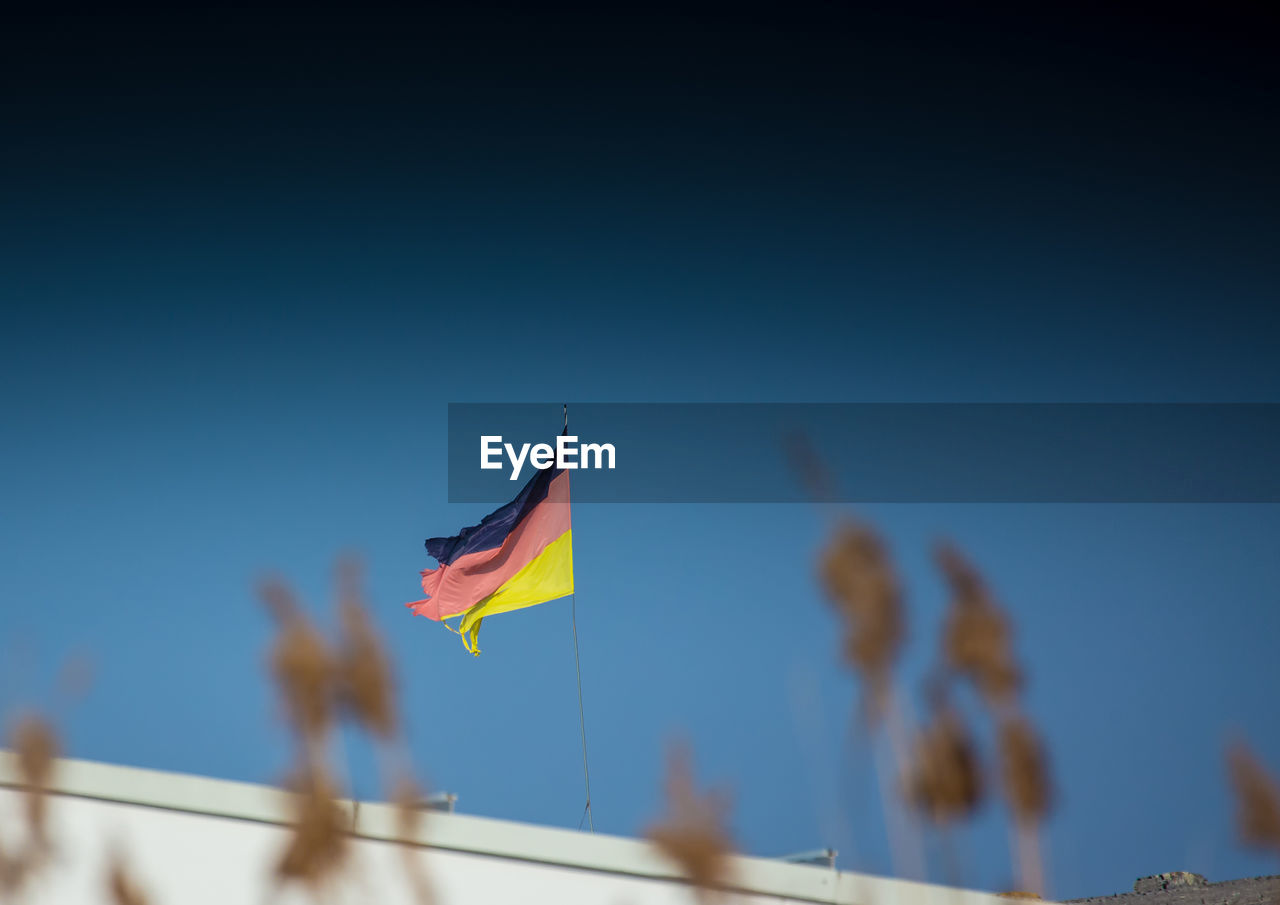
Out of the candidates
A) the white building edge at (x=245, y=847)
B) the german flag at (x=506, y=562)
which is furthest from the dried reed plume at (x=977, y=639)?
the german flag at (x=506, y=562)

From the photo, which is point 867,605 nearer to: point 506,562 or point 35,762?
point 35,762

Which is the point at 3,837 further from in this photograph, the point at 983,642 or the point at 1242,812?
the point at 1242,812

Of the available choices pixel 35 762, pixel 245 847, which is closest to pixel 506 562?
pixel 245 847

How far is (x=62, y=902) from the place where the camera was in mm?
6008

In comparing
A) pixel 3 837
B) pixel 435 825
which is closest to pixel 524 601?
pixel 435 825

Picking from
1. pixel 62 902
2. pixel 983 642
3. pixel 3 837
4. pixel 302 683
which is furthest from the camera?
pixel 62 902

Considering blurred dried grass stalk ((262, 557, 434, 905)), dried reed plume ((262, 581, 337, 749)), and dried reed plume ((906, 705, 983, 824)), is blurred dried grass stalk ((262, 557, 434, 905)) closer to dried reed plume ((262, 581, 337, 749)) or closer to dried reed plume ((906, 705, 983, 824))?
dried reed plume ((262, 581, 337, 749))

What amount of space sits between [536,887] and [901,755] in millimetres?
6088

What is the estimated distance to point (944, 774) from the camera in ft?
3.09

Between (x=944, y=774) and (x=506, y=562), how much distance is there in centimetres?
1543

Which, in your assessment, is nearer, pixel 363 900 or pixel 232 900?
pixel 363 900

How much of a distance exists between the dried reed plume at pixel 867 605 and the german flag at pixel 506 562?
15.2 metres

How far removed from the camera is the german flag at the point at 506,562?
15898 mm

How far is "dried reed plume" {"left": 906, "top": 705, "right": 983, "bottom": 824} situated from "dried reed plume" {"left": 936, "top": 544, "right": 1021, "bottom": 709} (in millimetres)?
65
